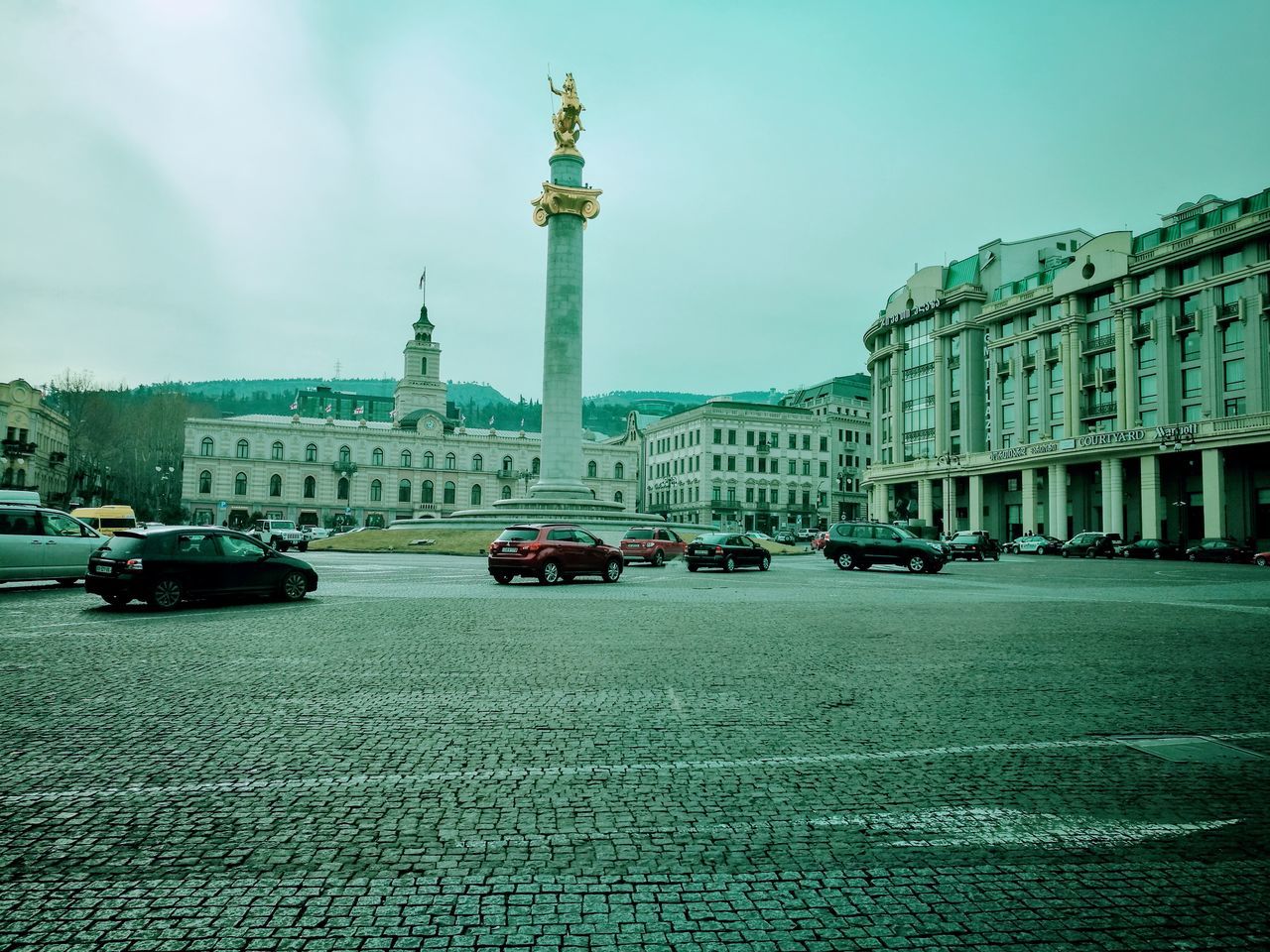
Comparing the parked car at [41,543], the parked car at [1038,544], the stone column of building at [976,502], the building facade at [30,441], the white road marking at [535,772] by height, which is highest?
the building facade at [30,441]

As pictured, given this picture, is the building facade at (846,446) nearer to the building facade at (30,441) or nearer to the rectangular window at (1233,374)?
the rectangular window at (1233,374)

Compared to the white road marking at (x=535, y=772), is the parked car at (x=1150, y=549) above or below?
below

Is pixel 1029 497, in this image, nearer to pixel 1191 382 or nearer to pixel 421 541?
pixel 1191 382

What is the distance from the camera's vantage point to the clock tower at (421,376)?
121 m

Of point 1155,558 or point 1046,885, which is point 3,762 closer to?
point 1046,885

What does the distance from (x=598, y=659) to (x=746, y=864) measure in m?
5.99

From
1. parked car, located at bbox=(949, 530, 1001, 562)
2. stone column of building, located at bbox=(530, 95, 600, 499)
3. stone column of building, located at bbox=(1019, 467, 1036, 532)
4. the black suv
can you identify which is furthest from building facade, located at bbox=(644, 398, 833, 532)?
the black suv

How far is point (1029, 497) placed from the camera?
2709 inches

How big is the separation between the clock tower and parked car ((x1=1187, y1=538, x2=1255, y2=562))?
3660 inches

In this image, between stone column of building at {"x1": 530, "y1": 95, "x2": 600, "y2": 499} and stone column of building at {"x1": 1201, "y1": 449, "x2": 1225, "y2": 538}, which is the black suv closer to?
stone column of building at {"x1": 530, "y1": 95, "x2": 600, "y2": 499}

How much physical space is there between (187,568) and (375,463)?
98.7 m

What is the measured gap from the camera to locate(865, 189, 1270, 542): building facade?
53375mm

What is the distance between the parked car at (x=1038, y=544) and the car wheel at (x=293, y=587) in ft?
183

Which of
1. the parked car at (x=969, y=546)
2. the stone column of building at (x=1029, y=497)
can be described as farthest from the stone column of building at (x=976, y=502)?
the parked car at (x=969, y=546)
